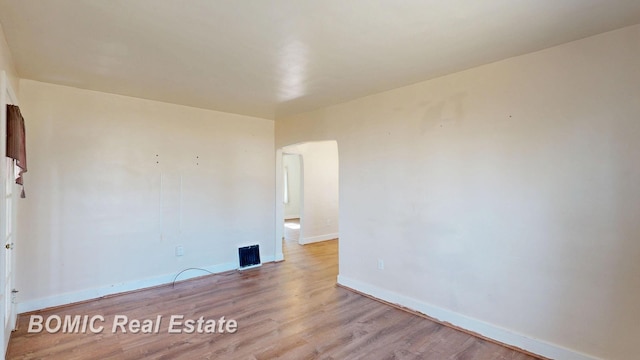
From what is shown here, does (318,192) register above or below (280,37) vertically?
below

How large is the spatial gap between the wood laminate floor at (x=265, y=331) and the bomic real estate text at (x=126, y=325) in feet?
0.18

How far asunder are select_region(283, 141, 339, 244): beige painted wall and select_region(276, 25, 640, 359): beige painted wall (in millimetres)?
3261

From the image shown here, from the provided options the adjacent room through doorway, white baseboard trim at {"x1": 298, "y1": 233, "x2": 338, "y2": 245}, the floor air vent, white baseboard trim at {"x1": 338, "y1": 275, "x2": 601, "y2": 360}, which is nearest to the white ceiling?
white baseboard trim at {"x1": 338, "y1": 275, "x2": 601, "y2": 360}

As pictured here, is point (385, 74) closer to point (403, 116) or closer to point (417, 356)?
point (403, 116)

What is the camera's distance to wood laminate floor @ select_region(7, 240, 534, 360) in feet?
8.36

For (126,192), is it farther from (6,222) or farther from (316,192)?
(316,192)

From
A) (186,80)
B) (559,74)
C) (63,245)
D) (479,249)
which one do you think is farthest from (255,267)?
(559,74)

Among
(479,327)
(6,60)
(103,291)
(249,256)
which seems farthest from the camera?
(249,256)

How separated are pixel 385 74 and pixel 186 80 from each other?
2139 millimetres

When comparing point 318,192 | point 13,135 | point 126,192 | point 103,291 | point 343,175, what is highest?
point 13,135

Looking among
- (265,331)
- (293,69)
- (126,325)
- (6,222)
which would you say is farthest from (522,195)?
(6,222)

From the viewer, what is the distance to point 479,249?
2.88m

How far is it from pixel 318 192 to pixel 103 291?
450 centimetres

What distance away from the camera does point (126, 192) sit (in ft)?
12.9
